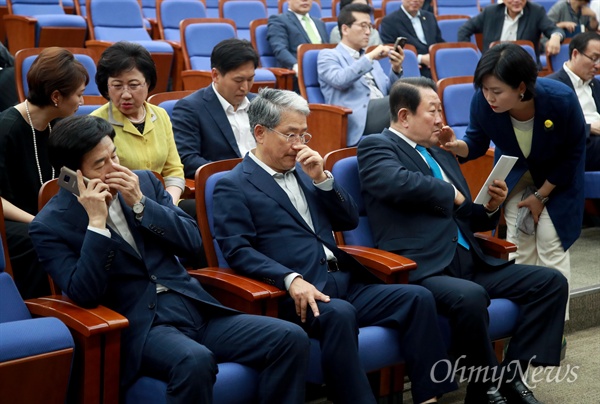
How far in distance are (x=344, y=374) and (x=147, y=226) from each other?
35 cm

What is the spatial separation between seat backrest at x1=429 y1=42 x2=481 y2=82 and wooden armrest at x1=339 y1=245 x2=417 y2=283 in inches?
53.7

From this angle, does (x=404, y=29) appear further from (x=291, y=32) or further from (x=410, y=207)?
(x=410, y=207)

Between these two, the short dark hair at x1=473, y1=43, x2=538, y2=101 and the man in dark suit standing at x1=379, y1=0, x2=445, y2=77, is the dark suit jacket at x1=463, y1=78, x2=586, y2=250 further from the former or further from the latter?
the man in dark suit standing at x1=379, y1=0, x2=445, y2=77

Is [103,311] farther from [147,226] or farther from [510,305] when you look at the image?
[510,305]

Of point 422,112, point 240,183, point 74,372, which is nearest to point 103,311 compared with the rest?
point 74,372

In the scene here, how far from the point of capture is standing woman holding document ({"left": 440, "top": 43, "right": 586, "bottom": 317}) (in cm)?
154

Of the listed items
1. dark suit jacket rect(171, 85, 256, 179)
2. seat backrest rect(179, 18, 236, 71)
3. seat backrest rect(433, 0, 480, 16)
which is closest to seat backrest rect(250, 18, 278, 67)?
seat backrest rect(179, 18, 236, 71)

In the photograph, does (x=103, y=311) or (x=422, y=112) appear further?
(x=422, y=112)

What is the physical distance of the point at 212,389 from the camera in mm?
1109

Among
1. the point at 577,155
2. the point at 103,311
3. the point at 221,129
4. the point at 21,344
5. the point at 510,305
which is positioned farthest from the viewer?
the point at 221,129

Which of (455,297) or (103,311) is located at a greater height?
(103,311)

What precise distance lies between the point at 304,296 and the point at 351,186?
335 mm

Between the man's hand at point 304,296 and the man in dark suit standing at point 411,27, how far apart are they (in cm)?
226

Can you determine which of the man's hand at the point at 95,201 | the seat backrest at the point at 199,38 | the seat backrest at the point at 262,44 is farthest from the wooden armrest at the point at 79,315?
the seat backrest at the point at 262,44
